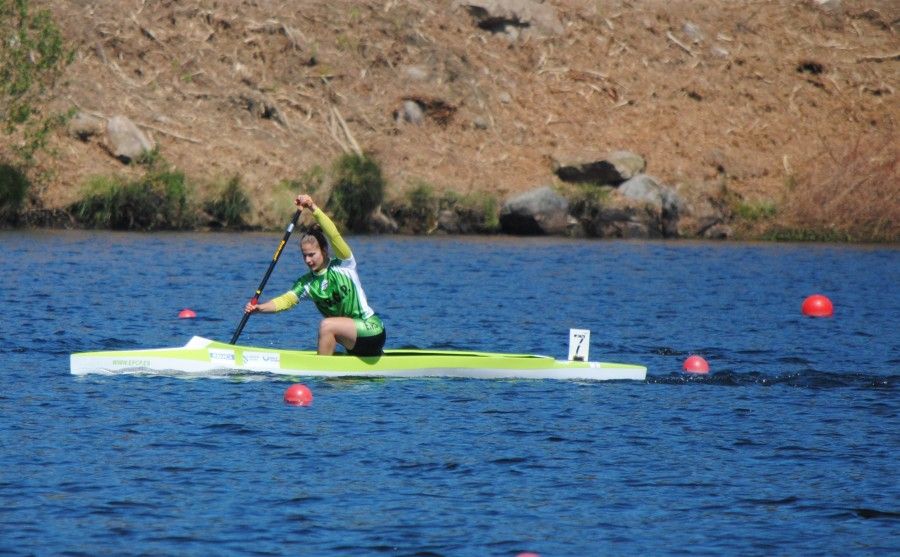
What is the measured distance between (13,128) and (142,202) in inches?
156

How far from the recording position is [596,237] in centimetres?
4375

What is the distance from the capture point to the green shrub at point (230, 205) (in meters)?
40.6

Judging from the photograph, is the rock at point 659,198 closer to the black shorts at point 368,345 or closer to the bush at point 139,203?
the bush at point 139,203

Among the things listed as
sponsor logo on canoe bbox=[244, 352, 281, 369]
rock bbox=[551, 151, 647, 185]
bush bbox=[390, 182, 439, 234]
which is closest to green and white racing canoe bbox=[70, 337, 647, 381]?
sponsor logo on canoe bbox=[244, 352, 281, 369]

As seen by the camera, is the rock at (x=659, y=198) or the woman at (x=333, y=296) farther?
the rock at (x=659, y=198)

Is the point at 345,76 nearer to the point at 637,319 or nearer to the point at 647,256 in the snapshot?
the point at 647,256

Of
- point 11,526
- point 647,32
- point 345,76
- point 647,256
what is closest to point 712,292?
point 647,256

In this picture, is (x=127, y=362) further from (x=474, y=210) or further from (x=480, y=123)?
(x=480, y=123)

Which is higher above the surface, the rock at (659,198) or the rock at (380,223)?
the rock at (659,198)

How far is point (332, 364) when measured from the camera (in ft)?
55.4

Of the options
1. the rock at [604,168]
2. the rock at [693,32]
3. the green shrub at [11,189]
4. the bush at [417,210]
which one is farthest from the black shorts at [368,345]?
the rock at [693,32]

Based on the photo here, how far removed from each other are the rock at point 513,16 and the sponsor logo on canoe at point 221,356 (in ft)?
134

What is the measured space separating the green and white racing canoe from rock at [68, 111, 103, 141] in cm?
2729

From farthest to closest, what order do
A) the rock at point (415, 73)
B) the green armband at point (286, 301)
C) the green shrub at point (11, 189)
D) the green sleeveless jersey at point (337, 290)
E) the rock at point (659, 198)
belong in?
the rock at point (415, 73) → the rock at point (659, 198) → the green shrub at point (11, 189) → the green sleeveless jersey at point (337, 290) → the green armband at point (286, 301)
